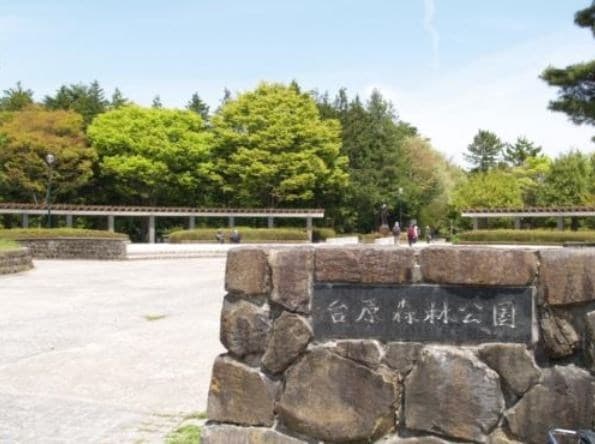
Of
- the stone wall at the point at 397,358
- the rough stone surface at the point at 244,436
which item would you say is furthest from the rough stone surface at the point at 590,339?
the rough stone surface at the point at 244,436

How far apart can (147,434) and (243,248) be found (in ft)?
6.67

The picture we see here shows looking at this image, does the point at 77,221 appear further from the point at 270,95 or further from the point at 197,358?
the point at 197,358

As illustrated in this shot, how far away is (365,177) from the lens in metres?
47.9

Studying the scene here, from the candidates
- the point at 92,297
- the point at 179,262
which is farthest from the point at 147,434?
the point at 179,262

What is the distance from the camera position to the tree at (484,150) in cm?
7731

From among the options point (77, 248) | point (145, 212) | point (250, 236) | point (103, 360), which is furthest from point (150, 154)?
point (103, 360)

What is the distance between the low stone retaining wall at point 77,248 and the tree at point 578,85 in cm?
1771

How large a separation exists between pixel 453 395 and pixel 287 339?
947mm

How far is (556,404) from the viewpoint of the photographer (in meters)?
3.27

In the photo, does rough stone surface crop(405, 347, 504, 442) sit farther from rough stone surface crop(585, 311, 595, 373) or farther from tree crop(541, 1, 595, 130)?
tree crop(541, 1, 595, 130)

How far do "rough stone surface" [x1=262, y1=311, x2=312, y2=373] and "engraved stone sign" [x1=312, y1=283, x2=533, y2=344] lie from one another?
74 millimetres

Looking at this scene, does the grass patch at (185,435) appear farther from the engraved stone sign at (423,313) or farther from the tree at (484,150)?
the tree at (484,150)

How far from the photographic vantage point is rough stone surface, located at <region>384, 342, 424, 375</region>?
3432mm

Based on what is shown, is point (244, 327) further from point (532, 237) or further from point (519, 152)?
point (519, 152)
